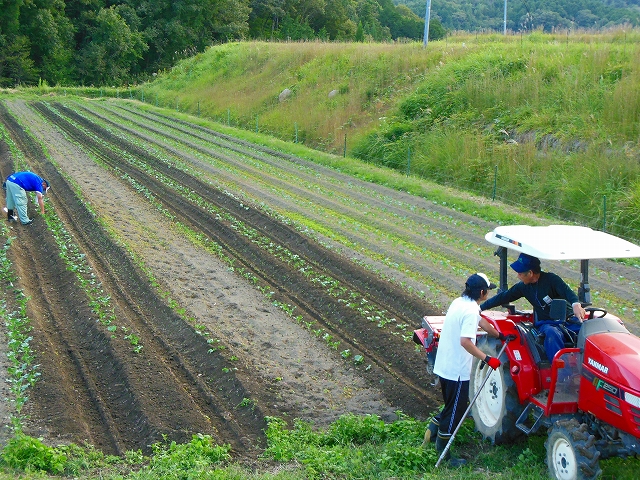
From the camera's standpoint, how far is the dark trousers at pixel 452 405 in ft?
22.4

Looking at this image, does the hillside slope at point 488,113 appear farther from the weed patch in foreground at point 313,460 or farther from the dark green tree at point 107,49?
the dark green tree at point 107,49

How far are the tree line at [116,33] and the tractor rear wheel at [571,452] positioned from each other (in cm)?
5102

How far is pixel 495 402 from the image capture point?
706 centimetres

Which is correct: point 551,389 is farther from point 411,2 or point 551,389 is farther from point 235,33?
point 411,2

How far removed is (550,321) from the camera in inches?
266

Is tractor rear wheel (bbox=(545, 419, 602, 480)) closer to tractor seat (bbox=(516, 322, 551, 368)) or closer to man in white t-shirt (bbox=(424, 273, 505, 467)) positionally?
tractor seat (bbox=(516, 322, 551, 368))

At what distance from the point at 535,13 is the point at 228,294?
184ft

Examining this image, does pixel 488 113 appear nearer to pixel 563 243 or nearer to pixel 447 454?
pixel 563 243

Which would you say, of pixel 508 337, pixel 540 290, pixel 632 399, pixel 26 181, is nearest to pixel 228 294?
pixel 508 337

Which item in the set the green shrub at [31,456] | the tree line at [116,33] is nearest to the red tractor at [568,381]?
the green shrub at [31,456]

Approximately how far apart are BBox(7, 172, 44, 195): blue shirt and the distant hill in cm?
2324

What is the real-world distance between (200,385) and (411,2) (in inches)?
4621

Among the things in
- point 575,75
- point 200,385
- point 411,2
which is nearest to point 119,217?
point 200,385

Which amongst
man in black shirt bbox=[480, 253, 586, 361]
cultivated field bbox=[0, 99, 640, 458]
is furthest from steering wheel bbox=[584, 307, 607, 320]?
cultivated field bbox=[0, 99, 640, 458]
